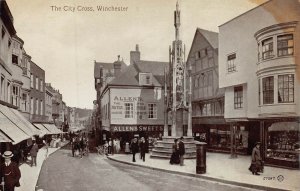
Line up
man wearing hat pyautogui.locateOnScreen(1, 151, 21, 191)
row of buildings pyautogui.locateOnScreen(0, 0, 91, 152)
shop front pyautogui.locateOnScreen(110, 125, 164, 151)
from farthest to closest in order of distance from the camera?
shop front pyautogui.locateOnScreen(110, 125, 164, 151) → row of buildings pyautogui.locateOnScreen(0, 0, 91, 152) → man wearing hat pyautogui.locateOnScreen(1, 151, 21, 191)

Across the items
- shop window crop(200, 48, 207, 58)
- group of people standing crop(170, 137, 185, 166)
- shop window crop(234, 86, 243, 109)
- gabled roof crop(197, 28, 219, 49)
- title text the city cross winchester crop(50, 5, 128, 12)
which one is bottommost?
group of people standing crop(170, 137, 185, 166)

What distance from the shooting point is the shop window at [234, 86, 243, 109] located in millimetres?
Result: 21859

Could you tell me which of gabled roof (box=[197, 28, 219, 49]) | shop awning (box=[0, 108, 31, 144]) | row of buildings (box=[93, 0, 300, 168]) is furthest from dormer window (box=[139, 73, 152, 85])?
shop awning (box=[0, 108, 31, 144])

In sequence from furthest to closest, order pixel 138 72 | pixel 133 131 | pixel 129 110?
pixel 138 72
pixel 133 131
pixel 129 110

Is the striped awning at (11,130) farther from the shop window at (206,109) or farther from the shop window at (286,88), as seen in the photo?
the shop window at (206,109)

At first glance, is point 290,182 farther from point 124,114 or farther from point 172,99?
point 124,114

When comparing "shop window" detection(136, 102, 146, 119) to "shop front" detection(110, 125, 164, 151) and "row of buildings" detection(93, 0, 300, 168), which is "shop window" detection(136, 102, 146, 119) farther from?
"shop front" detection(110, 125, 164, 151)

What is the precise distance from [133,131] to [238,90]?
13.0 m

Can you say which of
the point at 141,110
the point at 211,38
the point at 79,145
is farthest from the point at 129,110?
the point at 211,38

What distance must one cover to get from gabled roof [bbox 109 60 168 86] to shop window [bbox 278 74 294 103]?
1801 centimetres

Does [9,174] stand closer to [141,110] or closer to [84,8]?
[84,8]

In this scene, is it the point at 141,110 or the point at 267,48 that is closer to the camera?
the point at 267,48

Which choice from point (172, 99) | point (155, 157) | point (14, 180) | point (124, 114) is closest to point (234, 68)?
point (172, 99)

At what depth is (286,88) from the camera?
52.1 feet
